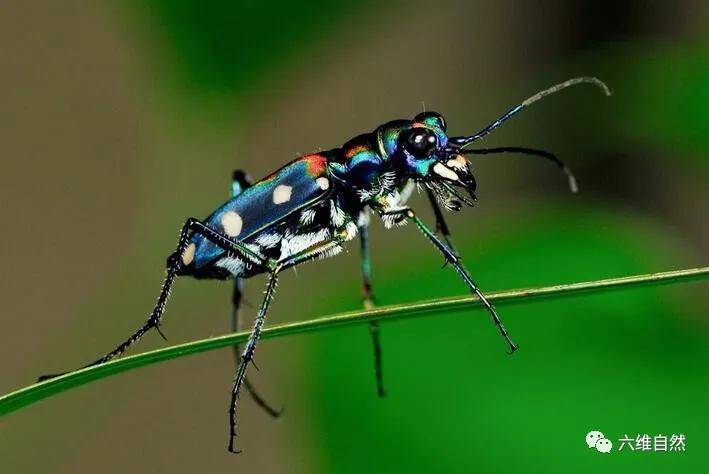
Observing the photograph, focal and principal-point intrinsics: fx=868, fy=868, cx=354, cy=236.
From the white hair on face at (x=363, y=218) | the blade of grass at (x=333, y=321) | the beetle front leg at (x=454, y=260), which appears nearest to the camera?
the blade of grass at (x=333, y=321)

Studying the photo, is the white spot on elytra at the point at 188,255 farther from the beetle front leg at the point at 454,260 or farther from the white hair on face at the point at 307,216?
the beetle front leg at the point at 454,260

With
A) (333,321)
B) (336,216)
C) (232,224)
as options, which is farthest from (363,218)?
(333,321)

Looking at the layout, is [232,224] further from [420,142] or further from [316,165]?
[420,142]

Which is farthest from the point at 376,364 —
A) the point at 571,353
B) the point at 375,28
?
the point at 375,28

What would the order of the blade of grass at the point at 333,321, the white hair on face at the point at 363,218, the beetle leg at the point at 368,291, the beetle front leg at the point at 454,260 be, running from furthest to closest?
the white hair on face at the point at 363,218 → the beetle leg at the point at 368,291 → the beetle front leg at the point at 454,260 → the blade of grass at the point at 333,321

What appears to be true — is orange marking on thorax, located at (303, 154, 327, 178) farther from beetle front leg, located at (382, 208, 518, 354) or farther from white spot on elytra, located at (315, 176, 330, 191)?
beetle front leg, located at (382, 208, 518, 354)

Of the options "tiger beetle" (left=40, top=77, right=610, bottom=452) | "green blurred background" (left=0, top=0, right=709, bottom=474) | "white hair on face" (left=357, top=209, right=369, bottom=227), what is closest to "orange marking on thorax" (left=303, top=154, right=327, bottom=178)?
"tiger beetle" (left=40, top=77, right=610, bottom=452)

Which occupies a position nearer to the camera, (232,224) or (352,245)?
(232,224)

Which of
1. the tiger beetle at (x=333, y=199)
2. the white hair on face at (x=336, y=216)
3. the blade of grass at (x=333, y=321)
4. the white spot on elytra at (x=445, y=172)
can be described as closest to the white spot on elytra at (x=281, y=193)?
the tiger beetle at (x=333, y=199)
